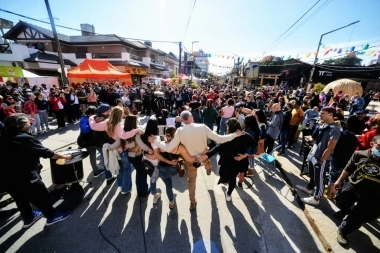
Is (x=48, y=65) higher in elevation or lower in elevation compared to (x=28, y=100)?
higher

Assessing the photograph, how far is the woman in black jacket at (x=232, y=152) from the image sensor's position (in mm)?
2969

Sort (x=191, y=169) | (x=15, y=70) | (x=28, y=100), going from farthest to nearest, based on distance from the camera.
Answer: (x=15, y=70) < (x=28, y=100) < (x=191, y=169)

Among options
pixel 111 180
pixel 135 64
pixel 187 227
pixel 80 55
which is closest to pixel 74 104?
pixel 111 180

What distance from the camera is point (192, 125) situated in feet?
8.98

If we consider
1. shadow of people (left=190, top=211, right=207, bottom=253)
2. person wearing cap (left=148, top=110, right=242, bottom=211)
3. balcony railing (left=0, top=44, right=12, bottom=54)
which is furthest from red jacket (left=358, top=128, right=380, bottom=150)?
balcony railing (left=0, top=44, right=12, bottom=54)

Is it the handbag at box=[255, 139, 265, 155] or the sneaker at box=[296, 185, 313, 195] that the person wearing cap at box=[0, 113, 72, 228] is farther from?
the sneaker at box=[296, 185, 313, 195]

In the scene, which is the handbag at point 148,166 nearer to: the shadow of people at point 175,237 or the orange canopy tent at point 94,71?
the shadow of people at point 175,237

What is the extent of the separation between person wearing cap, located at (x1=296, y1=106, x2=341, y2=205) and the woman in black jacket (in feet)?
4.65

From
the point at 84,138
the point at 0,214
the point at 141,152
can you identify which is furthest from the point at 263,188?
the point at 0,214

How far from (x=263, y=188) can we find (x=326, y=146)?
64.3 inches

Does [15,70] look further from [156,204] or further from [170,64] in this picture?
[170,64]

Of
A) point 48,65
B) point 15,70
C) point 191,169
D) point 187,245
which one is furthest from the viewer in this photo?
point 48,65

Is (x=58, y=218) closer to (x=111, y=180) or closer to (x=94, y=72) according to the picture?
(x=111, y=180)

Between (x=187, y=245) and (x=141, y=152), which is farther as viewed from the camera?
(x=141, y=152)
